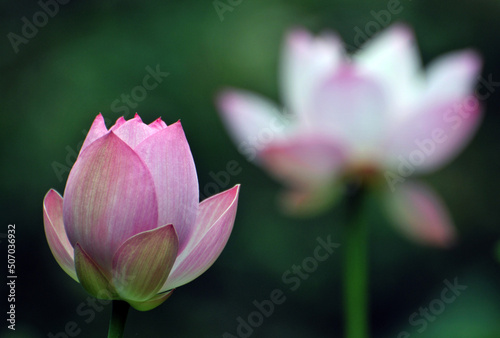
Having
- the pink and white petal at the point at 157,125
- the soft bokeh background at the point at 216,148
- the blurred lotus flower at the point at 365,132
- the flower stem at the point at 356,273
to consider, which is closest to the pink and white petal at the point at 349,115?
the blurred lotus flower at the point at 365,132

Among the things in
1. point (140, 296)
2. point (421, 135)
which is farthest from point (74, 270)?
point (421, 135)

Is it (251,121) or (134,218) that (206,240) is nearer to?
(134,218)

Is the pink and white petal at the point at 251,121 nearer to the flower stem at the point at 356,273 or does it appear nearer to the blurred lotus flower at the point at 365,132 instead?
the blurred lotus flower at the point at 365,132

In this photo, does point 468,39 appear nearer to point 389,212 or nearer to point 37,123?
point 37,123

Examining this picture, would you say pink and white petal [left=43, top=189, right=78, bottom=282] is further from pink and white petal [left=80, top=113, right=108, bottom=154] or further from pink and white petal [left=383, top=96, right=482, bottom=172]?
pink and white petal [left=383, top=96, right=482, bottom=172]

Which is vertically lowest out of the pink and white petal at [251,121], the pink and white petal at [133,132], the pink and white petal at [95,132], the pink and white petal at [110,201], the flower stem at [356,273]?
the flower stem at [356,273]

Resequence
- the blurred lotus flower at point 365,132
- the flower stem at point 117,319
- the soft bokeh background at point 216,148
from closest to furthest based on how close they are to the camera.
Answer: the flower stem at point 117,319, the blurred lotus flower at point 365,132, the soft bokeh background at point 216,148
